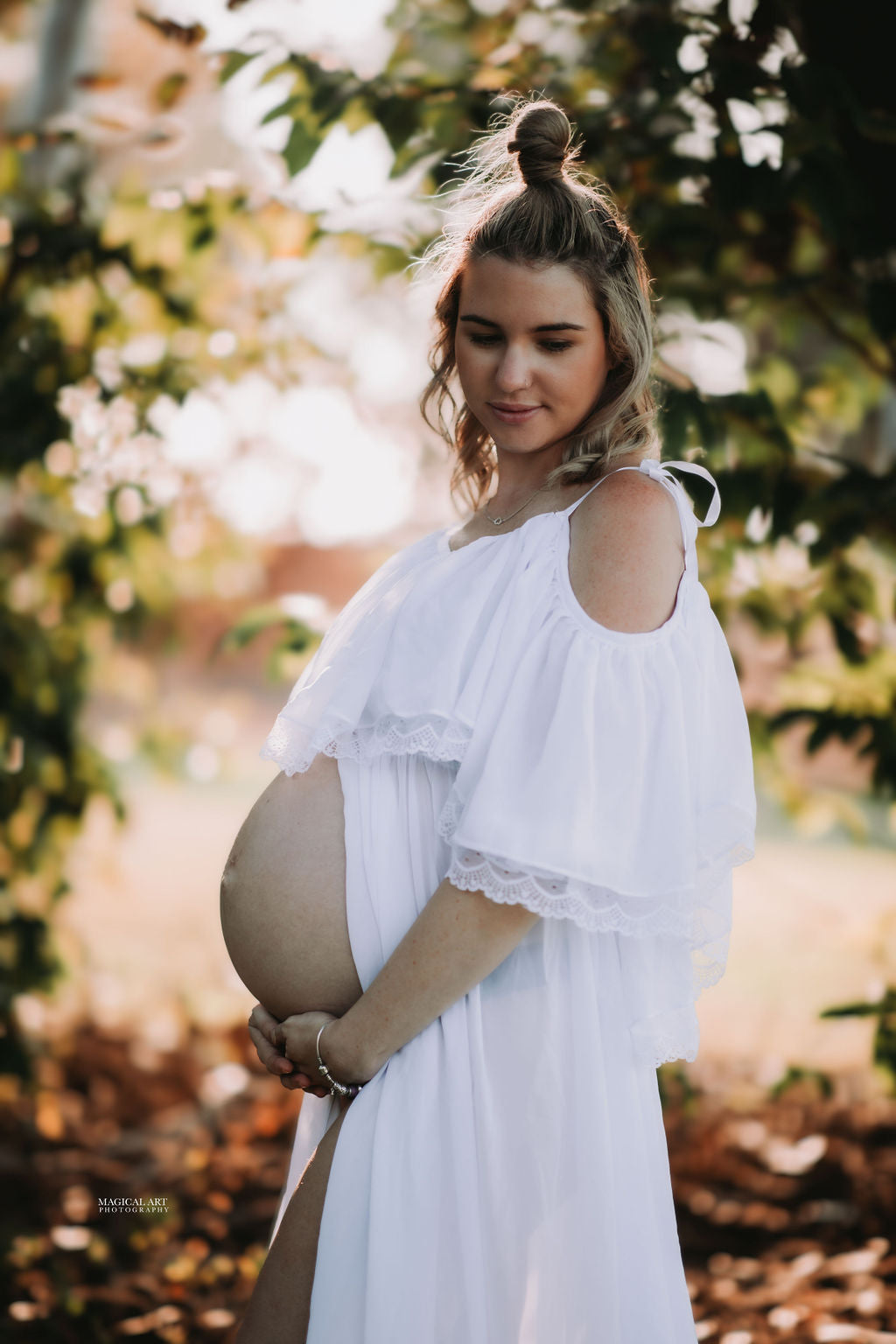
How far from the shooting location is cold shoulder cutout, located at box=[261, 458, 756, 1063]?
1.29 m

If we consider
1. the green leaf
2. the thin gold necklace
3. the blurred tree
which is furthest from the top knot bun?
the green leaf

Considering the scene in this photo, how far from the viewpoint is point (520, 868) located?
128 cm

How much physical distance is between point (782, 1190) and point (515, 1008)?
7.35ft

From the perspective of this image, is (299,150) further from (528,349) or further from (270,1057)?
(270,1057)

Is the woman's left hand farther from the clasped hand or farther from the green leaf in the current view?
the green leaf

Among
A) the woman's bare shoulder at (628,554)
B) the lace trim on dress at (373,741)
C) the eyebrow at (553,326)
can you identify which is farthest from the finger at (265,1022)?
the eyebrow at (553,326)

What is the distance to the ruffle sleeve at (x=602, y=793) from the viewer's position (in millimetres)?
1286

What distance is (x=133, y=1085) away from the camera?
399 cm

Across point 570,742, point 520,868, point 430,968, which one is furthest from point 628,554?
point 430,968

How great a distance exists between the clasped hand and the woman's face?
0.84 metres

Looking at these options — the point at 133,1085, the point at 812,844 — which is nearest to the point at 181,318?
the point at 133,1085

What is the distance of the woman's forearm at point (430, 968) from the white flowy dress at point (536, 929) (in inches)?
1.6

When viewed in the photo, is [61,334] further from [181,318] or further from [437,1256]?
[437,1256]

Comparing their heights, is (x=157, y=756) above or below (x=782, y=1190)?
above
